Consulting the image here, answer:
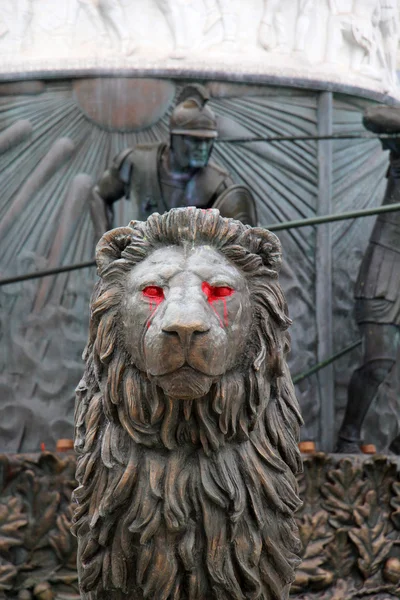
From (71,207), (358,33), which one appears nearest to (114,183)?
(71,207)

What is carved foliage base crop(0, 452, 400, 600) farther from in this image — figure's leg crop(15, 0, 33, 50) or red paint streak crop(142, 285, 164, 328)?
red paint streak crop(142, 285, 164, 328)

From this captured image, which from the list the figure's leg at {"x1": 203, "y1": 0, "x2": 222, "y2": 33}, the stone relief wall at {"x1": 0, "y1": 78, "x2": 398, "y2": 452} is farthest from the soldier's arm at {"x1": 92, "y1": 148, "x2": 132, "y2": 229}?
the figure's leg at {"x1": 203, "y1": 0, "x2": 222, "y2": 33}

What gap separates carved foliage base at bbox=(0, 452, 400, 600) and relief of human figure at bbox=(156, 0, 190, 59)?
254 cm

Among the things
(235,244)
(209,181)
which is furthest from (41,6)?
(235,244)

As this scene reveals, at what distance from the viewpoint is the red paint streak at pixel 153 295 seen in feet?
12.2

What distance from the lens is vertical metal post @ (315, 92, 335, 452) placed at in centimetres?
847

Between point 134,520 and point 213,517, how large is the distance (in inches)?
8.6

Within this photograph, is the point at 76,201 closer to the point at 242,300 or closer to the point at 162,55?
the point at 162,55

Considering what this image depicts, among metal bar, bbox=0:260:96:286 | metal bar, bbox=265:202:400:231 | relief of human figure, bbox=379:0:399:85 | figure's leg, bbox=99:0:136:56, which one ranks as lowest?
metal bar, bbox=0:260:96:286

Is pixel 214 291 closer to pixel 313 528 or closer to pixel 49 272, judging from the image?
pixel 313 528

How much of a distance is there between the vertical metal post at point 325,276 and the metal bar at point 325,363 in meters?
0.07

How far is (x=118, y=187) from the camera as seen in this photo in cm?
805

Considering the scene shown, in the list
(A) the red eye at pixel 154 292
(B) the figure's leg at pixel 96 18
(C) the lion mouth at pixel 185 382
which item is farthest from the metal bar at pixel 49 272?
(C) the lion mouth at pixel 185 382

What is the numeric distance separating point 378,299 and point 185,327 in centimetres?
472
